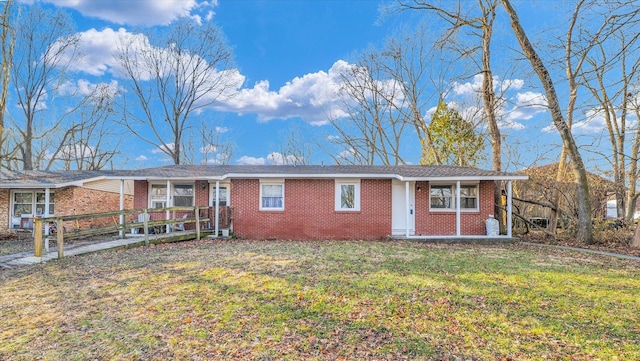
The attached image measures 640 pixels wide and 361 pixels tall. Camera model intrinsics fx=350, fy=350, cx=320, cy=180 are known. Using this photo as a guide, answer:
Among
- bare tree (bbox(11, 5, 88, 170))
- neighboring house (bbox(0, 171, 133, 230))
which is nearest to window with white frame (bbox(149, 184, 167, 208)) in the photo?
neighboring house (bbox(0, 171, 133, 230))

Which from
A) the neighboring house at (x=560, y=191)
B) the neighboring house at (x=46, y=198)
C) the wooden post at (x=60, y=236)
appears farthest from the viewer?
the neighboring house at (x=46, y=198)

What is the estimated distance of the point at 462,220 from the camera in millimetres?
13492

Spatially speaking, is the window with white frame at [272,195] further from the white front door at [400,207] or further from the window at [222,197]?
the white front door at [400,207]

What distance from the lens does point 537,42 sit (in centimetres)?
1268

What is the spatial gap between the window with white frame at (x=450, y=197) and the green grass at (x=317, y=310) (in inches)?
213

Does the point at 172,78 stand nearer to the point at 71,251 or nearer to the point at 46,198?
the point at 46,198

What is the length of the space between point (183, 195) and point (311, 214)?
5428 millimetres

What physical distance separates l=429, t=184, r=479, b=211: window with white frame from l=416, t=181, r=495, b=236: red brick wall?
0.66 feet

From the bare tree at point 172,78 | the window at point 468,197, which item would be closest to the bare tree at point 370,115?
the bare tree at point 172,78

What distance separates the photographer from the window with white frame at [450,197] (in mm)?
13578

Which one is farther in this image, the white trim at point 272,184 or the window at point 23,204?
the window at point 23,204

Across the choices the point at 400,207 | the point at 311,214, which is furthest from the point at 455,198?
the point at 311,214

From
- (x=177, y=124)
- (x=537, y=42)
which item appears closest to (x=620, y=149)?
(x=537, y=42)

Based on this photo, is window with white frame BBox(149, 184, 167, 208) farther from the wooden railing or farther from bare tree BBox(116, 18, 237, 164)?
bare tree BBox(116, 18, 237, 164)
